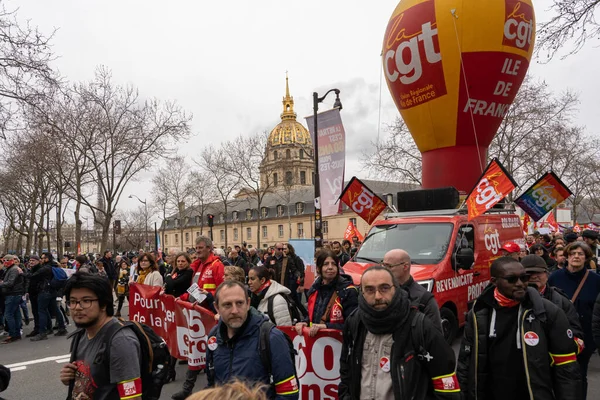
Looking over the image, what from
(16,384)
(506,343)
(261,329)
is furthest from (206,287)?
(506,343)

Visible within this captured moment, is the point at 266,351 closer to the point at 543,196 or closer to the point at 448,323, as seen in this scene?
the point at 448,323

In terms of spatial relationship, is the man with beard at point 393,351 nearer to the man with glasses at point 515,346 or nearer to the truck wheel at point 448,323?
the man with glasses at point 515,346

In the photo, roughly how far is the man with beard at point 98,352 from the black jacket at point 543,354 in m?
2.26

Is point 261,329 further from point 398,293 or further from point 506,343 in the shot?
point 506,343

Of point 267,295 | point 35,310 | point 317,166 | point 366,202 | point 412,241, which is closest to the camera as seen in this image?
point 267,295

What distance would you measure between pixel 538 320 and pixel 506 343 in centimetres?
27

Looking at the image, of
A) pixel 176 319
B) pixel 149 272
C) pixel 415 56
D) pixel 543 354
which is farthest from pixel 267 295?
pixel 415 56

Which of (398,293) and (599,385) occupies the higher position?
(398,293)

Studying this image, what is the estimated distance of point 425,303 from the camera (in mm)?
3838

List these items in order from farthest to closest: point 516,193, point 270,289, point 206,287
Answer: point 516,193 < point 206,287 < point 270,289

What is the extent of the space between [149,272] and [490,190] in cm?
638

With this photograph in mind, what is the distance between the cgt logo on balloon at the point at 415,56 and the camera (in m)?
11.1

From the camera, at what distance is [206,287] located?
21.2 ft

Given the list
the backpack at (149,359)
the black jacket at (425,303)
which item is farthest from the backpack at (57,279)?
the black jacket at (425,303)
